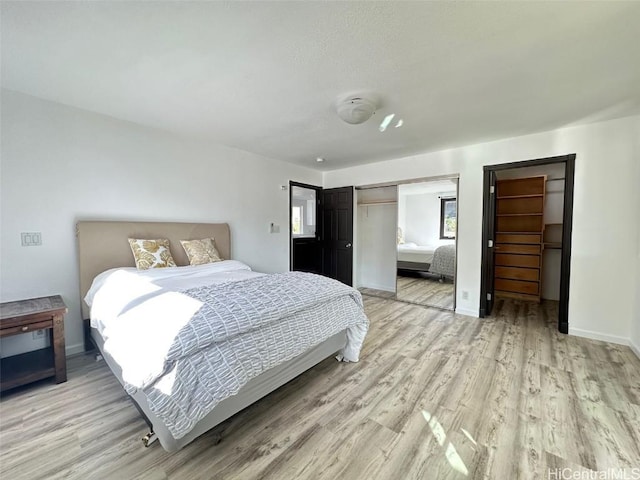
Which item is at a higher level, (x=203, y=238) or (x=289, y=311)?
(x=203, y=238)

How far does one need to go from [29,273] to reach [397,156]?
4612mm

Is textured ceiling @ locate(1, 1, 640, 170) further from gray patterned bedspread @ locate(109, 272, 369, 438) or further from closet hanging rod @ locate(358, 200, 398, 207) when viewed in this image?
closet hanging rod @ locate(358, 200, 398, 207)

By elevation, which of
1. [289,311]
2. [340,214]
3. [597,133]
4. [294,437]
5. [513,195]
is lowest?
[294,437]

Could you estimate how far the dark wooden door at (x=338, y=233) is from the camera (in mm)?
4965

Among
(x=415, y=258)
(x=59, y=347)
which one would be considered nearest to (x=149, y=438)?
(x=59, y=347)

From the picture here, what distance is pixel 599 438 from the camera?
60.2 inches

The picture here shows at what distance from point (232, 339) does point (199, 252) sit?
1.87 metres

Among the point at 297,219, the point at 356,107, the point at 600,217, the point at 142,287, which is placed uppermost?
the point at 356,107

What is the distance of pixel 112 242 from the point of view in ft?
8.71

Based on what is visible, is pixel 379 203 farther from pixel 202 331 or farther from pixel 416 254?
pixel 202 331

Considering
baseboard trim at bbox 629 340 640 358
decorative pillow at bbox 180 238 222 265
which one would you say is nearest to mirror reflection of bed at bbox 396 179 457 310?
baseboard trim at bbox 629 340 640 358

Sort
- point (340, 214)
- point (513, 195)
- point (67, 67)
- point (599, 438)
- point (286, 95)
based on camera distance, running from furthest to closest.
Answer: point (340, 214)
point (513, 195)
point (286, 95)
point (67, 67)
point (599, 438)

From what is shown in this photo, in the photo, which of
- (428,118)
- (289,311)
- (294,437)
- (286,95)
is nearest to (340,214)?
(428,118)

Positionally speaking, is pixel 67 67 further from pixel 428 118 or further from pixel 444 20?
pixel 428 118
